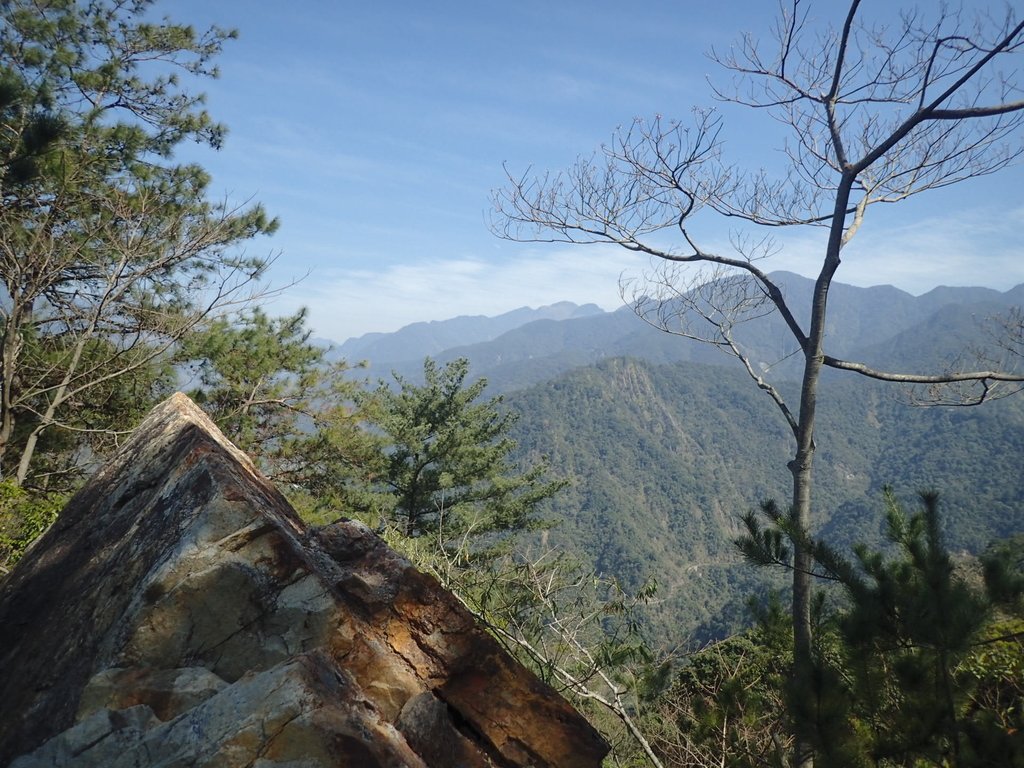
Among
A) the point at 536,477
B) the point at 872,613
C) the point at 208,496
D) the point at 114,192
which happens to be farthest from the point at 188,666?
the point at 536,477

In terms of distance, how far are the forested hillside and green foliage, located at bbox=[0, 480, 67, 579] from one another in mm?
52908

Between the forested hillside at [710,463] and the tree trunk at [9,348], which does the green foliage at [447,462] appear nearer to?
the tree trunk at [9,348]

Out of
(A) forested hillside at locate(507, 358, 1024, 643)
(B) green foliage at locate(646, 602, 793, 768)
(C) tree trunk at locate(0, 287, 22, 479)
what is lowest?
(A) forested hillside at locate(507, 358, 1024, 643)

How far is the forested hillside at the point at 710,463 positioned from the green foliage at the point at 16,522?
52.9 m

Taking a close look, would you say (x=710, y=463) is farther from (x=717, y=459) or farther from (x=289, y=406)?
(x=289, y=406)

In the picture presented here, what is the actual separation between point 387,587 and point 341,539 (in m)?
0.43

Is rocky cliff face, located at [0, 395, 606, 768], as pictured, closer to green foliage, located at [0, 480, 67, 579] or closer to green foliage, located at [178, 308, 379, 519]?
green foliage, located at [0, 480, 67, 579]

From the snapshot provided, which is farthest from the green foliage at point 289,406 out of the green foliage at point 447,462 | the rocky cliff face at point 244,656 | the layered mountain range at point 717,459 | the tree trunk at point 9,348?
the layered mountain range at point 717,459

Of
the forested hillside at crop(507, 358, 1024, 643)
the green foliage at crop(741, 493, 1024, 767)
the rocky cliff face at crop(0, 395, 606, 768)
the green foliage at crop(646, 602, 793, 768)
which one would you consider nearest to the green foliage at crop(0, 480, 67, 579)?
the rocky cliff face at crop(0, 395, 606, 768)

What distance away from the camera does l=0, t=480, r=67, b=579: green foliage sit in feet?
19.0

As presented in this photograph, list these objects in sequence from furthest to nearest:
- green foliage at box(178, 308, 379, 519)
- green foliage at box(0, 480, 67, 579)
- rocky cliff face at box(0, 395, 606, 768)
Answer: green foliage at box(178, 308, 379, 519)
green foliage at box(0, 480, 67, 579)
rocky cliff face at box(0, 395, 606, 768)

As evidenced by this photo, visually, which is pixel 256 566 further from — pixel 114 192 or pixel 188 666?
pixel 114 192

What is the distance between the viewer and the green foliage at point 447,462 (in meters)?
15.3

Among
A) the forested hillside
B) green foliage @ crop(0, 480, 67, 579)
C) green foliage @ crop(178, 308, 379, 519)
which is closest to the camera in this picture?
green foliage @ crop(0, 480, 67, 579)
